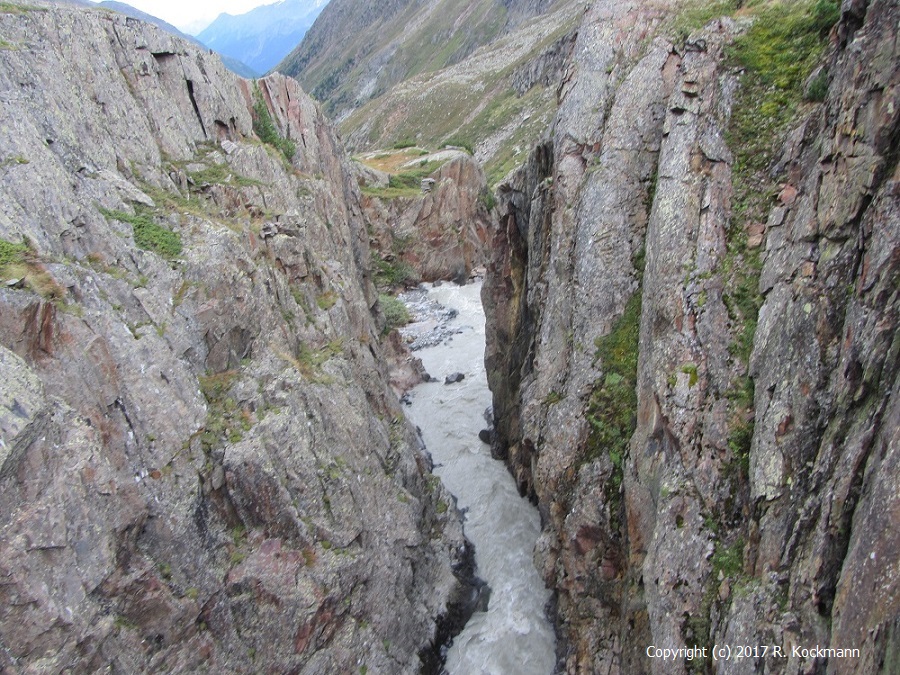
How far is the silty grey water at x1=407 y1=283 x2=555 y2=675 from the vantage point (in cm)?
1725

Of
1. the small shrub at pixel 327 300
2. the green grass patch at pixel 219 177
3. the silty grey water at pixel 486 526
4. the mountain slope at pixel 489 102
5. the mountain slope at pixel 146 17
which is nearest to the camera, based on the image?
the silty grey water at pixel 486 526

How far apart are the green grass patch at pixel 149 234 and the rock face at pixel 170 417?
2.7 inches

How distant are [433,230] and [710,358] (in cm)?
4848

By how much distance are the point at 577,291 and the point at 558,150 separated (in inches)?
223

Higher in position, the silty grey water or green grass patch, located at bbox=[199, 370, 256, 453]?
green grass patch, located at bbox=[199, 370, 256, 453]

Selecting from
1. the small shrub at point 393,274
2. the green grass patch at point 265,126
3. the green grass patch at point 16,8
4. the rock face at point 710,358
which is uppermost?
the green grass patch at point 16,8

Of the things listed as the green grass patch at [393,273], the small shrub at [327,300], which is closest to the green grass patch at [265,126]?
the small shrub at [327,300]

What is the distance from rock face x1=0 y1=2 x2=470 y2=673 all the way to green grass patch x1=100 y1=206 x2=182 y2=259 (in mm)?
69

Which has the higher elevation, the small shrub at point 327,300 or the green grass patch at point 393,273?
→ the small shrub at point 327,300

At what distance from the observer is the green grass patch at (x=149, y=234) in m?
15.9

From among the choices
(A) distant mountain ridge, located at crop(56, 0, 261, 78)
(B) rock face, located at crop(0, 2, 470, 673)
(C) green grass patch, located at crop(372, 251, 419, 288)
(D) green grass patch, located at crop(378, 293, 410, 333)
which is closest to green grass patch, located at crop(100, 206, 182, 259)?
(B) rock face, located at crop(0, 2, 470, 673)

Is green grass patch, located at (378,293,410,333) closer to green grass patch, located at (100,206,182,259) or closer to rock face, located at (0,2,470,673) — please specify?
rock face, located at (0,2,470,673)

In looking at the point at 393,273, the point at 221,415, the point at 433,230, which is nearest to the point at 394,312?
the point at 393,273

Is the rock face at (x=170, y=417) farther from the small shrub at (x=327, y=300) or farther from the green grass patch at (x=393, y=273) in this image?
the green grass patch at (x=393, y=273)
